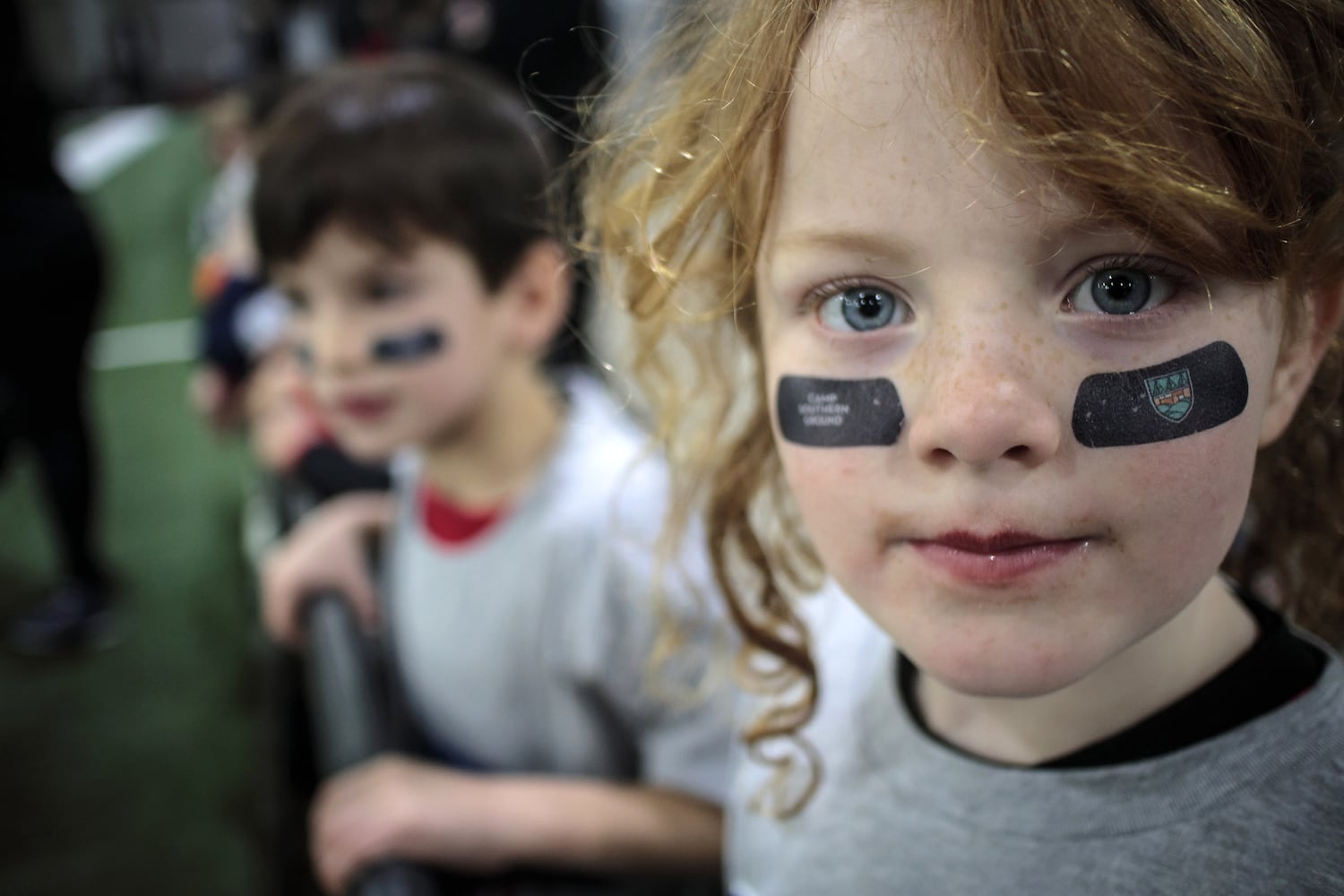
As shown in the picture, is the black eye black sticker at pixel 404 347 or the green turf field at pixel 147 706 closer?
the black eye black sticker at pixel 404 347

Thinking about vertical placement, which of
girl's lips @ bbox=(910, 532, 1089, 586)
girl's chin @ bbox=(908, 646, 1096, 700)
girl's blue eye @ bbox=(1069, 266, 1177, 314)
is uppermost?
girl's blue eye @ bbox=(1069, 266, 1177, 314)

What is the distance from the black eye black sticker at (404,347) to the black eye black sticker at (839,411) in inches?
25.3

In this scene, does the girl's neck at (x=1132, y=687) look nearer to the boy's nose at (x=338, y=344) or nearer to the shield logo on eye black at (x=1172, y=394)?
the shield logo on eye black at (x=1172, y=394)

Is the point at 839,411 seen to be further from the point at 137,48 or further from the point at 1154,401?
the point at 137,48

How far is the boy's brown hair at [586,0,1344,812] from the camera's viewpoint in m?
0.48

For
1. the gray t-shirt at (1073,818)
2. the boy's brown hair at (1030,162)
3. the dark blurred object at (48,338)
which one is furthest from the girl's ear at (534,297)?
the dark blurred object at (48,338)

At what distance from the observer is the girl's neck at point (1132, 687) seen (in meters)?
0.60

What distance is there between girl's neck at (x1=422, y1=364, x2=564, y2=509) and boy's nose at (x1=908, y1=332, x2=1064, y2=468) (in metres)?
0.77

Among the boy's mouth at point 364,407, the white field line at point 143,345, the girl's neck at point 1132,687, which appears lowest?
the white field line at point 143,345

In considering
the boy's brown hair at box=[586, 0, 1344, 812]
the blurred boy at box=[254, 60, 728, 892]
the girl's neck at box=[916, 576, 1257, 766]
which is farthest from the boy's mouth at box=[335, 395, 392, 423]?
the girl's neck at box=[916, 576, 1257, 766]

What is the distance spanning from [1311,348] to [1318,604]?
219mm

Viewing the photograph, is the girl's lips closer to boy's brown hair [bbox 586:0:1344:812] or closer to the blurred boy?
boy's brown hair [bbox 586:0:1344:812]

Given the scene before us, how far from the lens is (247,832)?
2.06m

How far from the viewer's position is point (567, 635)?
3.77 ft
